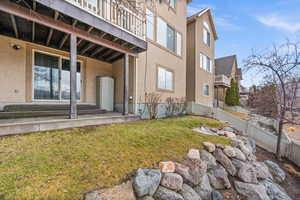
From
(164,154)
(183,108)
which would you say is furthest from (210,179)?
(183,108)

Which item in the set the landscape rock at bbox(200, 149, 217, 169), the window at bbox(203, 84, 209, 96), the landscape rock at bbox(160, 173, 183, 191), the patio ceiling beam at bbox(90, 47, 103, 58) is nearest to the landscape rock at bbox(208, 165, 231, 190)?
the landscape rock at bbox(200, 149, 217, 169)

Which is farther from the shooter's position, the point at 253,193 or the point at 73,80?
the point at 73,80

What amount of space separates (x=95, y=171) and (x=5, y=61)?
5.68 metres

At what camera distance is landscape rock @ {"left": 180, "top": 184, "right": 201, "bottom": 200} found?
2480mm

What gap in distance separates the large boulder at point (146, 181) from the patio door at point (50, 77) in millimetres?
5625

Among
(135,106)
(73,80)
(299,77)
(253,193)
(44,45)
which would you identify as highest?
(44,45)

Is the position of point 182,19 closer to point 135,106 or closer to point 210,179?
point 135,106

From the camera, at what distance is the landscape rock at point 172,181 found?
2490 mm

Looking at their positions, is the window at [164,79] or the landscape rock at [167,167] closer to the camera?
the landscape rock at [167,167]

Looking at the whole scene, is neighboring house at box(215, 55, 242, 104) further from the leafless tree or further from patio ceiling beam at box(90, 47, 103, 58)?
patio ceiling beam at box(90, 47, 103, 58)

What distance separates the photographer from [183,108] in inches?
401

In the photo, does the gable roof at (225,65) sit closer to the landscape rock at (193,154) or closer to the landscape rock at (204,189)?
the landscape rock at (193,154)

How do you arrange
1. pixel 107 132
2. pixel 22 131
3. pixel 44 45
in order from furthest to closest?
pixel 44 45, pixel 107 132, pixel 22 131

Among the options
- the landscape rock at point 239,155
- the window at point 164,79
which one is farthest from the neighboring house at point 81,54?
the landscape rock at point 239,155
